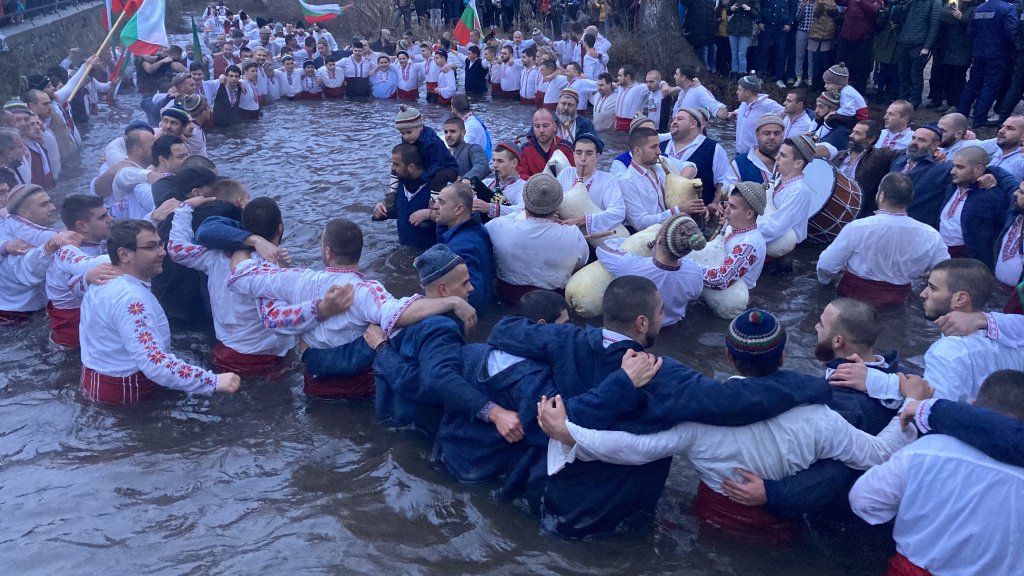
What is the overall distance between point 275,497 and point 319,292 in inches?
48.4

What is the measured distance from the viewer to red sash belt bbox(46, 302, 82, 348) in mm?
5844

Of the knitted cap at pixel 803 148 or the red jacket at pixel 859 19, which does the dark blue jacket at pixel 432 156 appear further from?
the red jacket at pixel 859 19

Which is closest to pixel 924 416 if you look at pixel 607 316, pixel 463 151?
pixel 607 316

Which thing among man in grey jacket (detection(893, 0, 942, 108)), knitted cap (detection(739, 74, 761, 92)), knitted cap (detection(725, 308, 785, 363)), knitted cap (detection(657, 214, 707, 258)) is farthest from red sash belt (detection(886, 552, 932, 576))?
man in grey jacket (detection(893, 0, 942, 108))

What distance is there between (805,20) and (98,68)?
46.0 feet

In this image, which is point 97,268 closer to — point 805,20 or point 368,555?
point 368,555

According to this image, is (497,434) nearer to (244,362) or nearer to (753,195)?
(244,362)

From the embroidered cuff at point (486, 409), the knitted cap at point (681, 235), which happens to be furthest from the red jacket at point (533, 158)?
the embroidered cuff at point (486, 409)

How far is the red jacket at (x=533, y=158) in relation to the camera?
798 cm

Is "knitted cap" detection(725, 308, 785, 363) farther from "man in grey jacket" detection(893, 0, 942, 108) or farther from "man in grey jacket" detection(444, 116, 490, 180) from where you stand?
"man in grey jacket" detection(893, 0, 942, 108)

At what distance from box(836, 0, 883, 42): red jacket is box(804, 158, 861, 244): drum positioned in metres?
7.35

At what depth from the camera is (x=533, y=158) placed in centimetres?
803

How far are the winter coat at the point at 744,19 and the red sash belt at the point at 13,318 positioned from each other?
45.1 ft

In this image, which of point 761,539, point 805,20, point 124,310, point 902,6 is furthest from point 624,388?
point 805,20
